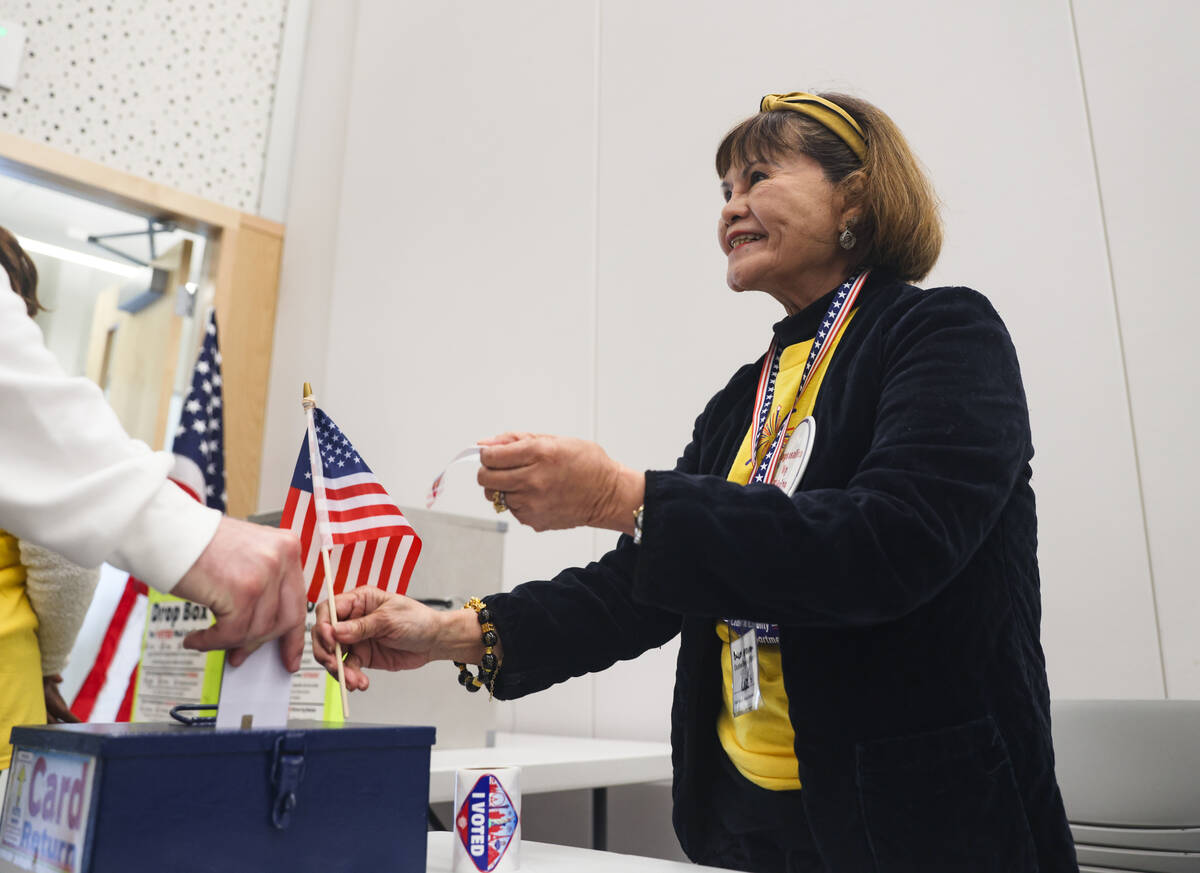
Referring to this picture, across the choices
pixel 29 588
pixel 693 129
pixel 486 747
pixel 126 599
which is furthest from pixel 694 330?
pixel 126 599

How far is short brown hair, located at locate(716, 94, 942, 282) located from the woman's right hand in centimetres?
73

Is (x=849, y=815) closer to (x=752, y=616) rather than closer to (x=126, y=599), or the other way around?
(x=752, y=616)

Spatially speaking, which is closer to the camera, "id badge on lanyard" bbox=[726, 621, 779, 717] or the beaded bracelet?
"id badge on lanyard" bbox=[726, 621, 779, 717]

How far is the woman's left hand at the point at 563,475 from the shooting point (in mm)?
845

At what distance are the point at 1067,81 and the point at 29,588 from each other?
217 cm

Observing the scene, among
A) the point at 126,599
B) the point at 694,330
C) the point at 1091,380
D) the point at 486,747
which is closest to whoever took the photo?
the point at 1091,380

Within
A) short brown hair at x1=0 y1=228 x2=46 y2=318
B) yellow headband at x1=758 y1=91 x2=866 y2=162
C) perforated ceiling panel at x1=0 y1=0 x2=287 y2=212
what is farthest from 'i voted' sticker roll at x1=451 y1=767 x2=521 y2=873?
perforated ceiling panel at x1=0 y1=0 x2=287 y2=212

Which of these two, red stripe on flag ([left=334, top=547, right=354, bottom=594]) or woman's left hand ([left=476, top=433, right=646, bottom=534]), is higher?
woman's left hand ([left=476, top=433, right=646, bottom=534])

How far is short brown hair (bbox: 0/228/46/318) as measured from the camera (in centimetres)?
165

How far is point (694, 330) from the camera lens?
248cm

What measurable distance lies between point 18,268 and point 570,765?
136 centimetres

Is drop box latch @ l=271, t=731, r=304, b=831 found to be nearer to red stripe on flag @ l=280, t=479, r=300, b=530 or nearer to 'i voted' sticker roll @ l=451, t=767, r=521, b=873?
'i voted' sticker roll @ l=451, t=767, r=521, b=873

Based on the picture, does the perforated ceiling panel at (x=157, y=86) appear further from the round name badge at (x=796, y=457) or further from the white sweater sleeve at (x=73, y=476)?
the round name badge at (x=796, y=457)

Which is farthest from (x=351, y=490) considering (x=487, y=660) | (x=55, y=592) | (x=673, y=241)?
(x=673, y=241)
